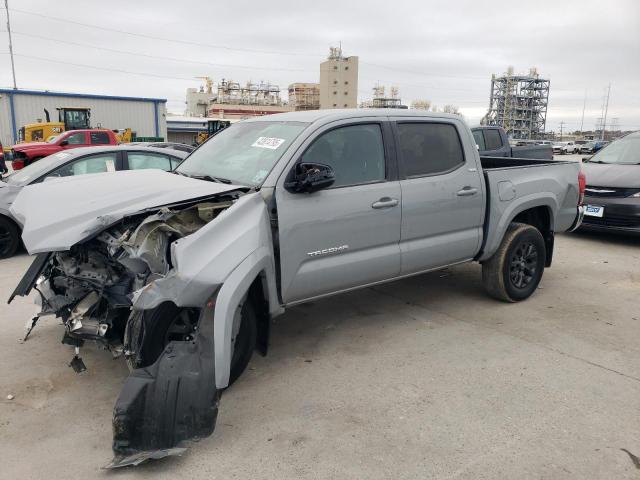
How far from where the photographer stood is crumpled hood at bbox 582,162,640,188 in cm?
774

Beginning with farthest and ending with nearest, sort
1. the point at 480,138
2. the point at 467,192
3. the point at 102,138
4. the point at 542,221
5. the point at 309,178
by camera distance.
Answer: the point at 102,138, the point at 480,138, the point at 542,221, the point at 467,192, the point at 309,178

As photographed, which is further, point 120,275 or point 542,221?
point 542,221

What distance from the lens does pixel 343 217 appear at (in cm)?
380

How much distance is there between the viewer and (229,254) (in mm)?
3082

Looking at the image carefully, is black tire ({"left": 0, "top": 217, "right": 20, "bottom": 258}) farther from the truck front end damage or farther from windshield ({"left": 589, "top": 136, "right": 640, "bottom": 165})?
windshield ({"left": 589, "top": 136, "right": 640, "bottom": 165})

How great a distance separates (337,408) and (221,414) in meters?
0.76

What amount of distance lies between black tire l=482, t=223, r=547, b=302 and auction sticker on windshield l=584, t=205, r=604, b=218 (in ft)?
10.8

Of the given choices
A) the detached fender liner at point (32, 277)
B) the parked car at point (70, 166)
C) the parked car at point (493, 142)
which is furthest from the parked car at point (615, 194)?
the detached fender liner at point (32, 277)

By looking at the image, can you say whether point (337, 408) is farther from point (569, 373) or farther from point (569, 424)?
point (569, 373)

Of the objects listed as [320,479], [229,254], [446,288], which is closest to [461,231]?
[446,288]

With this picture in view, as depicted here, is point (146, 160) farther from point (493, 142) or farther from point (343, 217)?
point (493, 142)

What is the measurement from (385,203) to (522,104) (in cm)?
8147

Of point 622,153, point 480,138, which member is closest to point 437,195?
point 622,153

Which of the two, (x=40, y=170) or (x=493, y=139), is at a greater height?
(x=493, y=139)
